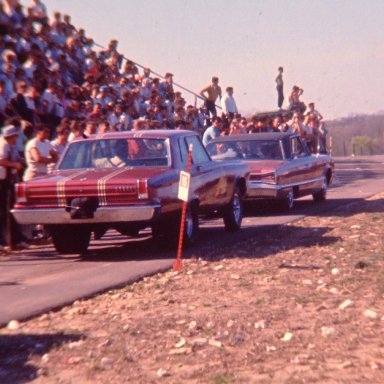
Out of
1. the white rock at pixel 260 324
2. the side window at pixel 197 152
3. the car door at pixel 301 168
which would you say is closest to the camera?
the white rock at pixel 260 324

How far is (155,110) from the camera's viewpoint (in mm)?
22094

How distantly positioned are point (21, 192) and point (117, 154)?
1617 millimetres

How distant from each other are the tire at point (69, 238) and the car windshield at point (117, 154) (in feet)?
3.23

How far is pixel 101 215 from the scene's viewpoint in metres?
12.0

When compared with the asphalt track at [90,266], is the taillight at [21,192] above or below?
above

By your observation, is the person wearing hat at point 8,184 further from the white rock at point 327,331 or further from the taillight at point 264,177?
the white rock at point 327,331

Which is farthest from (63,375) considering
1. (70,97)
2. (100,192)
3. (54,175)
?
(70,97)

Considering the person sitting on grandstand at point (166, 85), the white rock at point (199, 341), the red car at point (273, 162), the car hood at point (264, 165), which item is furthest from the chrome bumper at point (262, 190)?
the white rock at point (199, 341)

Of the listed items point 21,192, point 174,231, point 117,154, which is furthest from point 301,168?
point 21,192

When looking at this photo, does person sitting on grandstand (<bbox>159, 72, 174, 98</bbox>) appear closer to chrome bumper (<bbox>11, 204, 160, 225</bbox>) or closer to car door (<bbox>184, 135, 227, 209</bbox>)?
car door (<bbox>184, 135, 227, 209</bbox>)

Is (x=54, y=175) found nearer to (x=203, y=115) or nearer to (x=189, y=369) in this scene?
(x=189, y=369)

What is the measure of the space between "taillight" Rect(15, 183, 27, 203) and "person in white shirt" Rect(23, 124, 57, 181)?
50.7 inches

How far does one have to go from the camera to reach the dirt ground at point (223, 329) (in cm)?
630

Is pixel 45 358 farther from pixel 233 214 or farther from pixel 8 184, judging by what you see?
pixel 233 214
